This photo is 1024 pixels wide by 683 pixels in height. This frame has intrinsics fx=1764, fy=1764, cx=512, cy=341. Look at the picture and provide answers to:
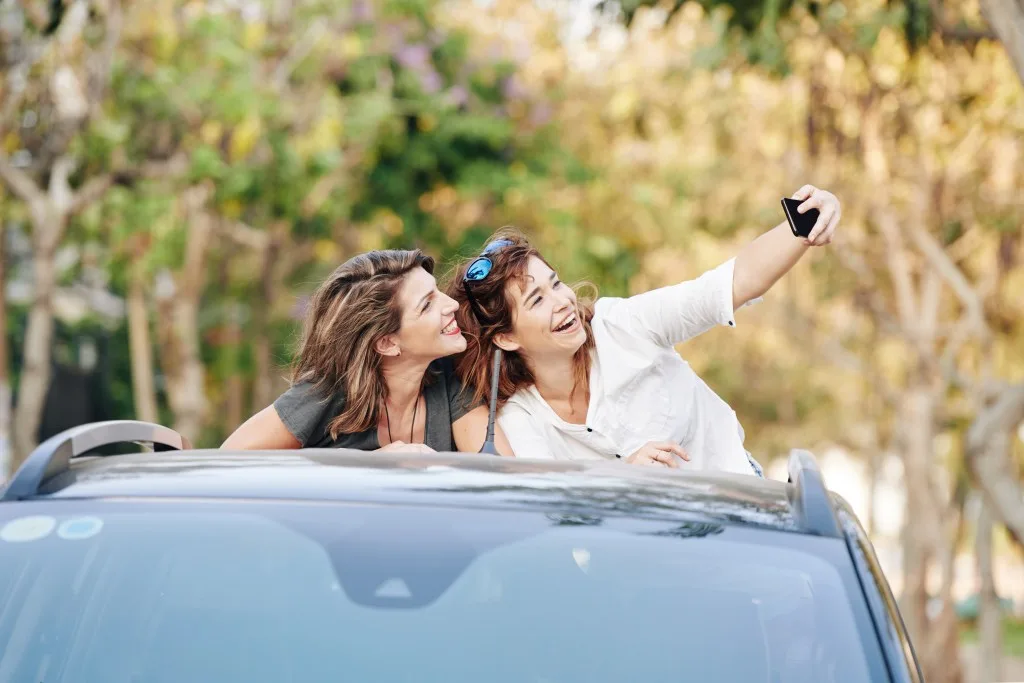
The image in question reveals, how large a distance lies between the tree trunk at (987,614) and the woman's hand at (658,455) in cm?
1242

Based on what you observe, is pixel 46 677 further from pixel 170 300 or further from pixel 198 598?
pixel 170 300

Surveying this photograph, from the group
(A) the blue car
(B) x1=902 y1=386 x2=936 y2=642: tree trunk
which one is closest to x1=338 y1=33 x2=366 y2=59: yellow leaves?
(B) x1=902 y1=386 x2=936 y2=642: tree trunk

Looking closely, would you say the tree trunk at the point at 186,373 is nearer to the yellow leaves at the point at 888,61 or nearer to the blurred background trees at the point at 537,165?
the blurred background trees at the point at 537,165

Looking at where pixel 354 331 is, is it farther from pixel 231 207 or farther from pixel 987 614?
pixel 231 207

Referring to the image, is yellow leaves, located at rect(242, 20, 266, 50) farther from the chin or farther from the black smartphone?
the black smartphone

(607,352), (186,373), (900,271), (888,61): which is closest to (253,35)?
(186,373)

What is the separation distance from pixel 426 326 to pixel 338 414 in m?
0.34

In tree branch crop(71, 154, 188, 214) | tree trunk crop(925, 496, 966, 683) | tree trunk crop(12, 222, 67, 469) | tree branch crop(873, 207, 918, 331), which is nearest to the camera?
tree trunk crop(12, 222, 67, 469)

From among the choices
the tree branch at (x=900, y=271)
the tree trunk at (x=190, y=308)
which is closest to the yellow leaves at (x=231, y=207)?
the tree trunk at (x=190, y=308)

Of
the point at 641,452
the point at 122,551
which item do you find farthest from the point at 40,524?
the point at 641,452

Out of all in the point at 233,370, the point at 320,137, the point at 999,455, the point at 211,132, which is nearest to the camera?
the point at 999,455

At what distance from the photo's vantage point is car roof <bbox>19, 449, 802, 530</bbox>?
2621 mm

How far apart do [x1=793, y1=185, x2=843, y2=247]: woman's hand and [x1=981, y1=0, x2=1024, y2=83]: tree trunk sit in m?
2.38

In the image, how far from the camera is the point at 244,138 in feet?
55.5
